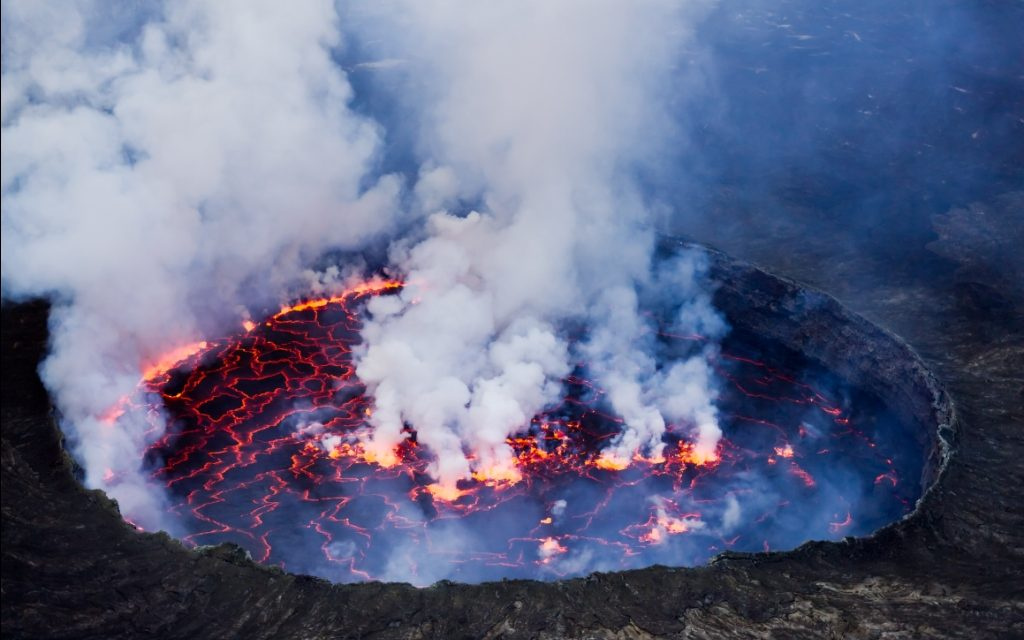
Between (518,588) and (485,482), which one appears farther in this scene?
(485,482)

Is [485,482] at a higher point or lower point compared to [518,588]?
higher

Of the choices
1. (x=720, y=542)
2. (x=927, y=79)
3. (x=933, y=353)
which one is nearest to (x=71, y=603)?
(x=720, y=542)

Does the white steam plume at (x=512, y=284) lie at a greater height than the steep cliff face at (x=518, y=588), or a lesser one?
greater

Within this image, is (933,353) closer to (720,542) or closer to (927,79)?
(720,542)

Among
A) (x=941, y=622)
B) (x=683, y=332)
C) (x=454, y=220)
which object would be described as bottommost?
(x=941, y=622)

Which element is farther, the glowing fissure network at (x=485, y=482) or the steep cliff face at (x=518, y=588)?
the glowing fissure network at (x=485, y=482)

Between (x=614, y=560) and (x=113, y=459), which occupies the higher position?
(x=113, y=459)
